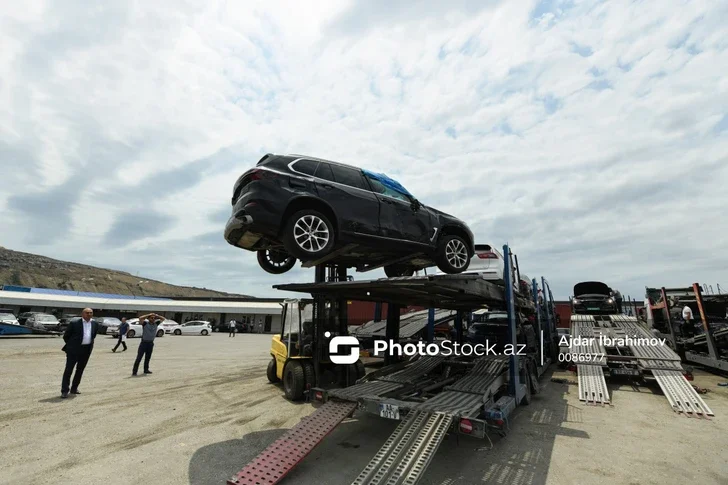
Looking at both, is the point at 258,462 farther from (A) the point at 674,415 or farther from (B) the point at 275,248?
(A) the point at 674,415

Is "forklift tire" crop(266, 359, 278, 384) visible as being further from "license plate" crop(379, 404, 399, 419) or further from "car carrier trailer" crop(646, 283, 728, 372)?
"car carrier trailer" crop(646, 283, 728, 372)

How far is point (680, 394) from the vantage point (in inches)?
254

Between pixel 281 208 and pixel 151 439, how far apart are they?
330cm

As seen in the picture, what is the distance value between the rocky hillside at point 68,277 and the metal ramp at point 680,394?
79990mm

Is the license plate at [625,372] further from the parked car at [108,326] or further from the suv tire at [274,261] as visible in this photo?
the parked car at [108,326]

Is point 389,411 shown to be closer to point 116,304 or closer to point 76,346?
point 76,346

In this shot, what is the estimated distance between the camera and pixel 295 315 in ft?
24.2

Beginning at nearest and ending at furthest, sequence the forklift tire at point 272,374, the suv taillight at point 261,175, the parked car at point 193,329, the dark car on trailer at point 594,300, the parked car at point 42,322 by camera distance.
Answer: the suv taillight at point 261,175 < the forklift tire at point 272,374 < the dark car on trailer at point 594,300 < the parked car at point 42,322 < the parked car at point 193,329

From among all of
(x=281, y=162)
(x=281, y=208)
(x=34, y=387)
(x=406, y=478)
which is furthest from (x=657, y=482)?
(x=34, y=387)

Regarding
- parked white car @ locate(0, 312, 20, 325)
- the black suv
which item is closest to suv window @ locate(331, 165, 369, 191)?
the black suv

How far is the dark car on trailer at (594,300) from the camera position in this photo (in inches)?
492

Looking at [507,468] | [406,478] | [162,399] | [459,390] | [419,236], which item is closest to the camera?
[406,478]

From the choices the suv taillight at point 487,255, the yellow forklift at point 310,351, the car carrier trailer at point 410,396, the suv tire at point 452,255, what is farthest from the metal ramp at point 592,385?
the yellow forklift at point 310,351

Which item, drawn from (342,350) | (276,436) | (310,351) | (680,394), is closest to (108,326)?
(310,351)
